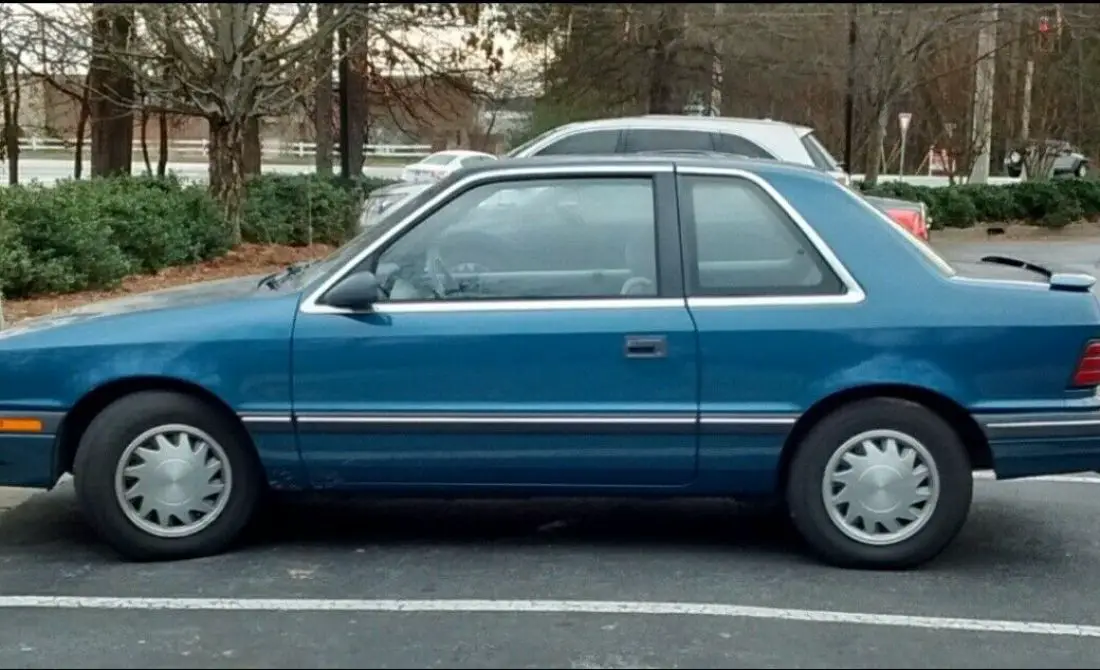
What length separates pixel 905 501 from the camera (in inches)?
199

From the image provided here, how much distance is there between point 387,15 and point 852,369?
1384 centimetres

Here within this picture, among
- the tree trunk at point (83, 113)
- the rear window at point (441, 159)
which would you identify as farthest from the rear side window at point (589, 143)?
the rear window at point (441, 159)

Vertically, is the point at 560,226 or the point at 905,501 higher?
the point at 560,226

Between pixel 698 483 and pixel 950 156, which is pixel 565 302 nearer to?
pixel 698 483

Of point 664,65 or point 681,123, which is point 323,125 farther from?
point 681,123

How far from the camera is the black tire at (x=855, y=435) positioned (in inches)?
197

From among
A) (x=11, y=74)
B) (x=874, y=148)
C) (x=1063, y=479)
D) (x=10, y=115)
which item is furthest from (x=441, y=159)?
(x=1063, y=479)

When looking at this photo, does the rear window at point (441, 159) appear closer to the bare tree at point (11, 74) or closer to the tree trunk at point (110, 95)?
the bare tree at point (11, 74)

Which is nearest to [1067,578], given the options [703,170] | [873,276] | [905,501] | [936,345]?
[905,501]

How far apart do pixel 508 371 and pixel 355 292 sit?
638 mm

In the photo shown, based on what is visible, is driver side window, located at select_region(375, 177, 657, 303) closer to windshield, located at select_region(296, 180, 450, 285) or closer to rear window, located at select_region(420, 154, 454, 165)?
windshield, located at select_region(296, 180, 450, 285)

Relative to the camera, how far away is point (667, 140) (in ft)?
41.9

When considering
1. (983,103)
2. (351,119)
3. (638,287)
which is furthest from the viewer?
(983,103)

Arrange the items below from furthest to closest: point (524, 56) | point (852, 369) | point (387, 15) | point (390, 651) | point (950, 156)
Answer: point (950, 156) < point (524, 56) < point (387, 15) < point (852, 369) < point (390, 651)
